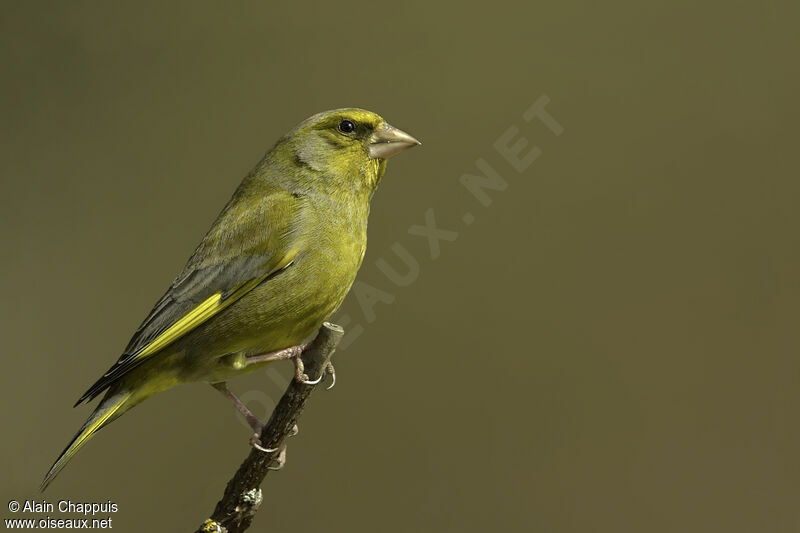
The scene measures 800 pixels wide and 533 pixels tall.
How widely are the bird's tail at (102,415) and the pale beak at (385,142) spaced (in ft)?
3.17

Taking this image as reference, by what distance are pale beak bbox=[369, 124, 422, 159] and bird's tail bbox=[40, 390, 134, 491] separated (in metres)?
0.97

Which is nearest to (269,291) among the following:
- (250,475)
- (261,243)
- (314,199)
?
(261,243)

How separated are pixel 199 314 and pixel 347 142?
67 cm

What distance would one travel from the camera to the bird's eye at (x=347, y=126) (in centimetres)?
234

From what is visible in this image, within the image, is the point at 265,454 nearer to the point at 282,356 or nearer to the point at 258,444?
the point at 258,444

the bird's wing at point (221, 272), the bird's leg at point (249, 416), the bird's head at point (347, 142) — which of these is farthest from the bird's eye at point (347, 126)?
the bird's leg at point (249, 416)

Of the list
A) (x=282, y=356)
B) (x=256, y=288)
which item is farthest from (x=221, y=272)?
(x=282, y=356)

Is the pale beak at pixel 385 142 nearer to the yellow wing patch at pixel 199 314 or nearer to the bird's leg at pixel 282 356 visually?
the yellow wing patch at pixel 199 314

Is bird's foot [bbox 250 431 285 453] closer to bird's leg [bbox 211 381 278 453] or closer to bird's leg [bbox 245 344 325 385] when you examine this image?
bird's leg [bbox 211 381 278 453]

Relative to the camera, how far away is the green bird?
81.5 inches

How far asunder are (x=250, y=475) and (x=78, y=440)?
0.43m

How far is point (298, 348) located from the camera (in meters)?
2.11

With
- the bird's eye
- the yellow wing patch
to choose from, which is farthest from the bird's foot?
the bird's eye

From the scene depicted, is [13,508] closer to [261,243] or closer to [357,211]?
[261,243]
